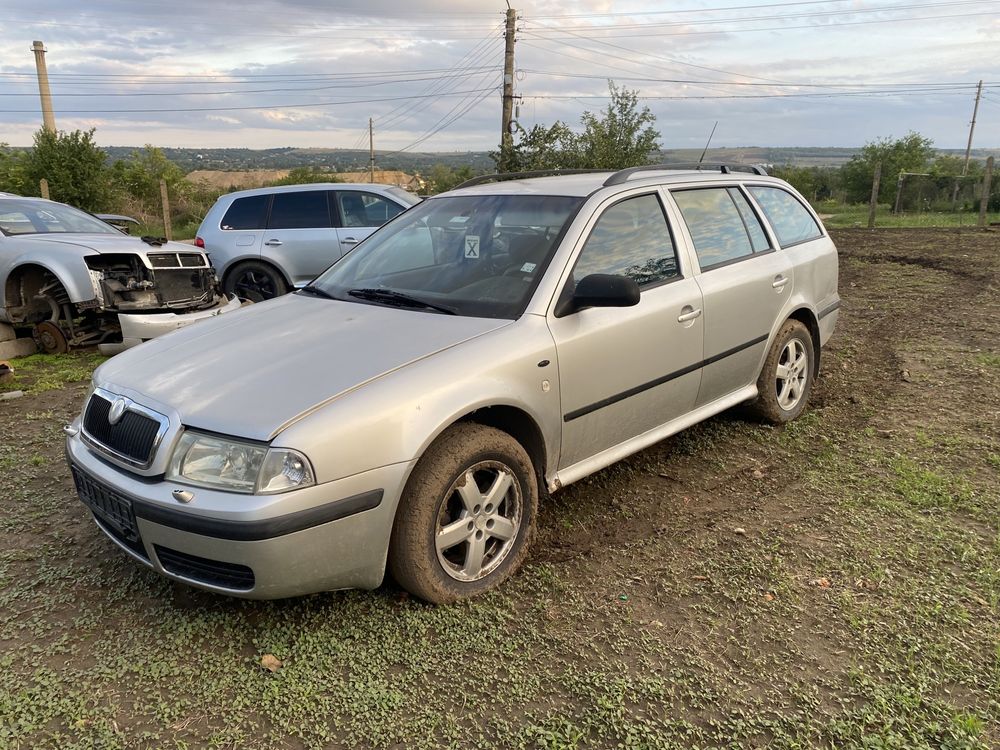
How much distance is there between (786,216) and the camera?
199 inches

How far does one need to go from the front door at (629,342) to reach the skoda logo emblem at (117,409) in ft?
5.83

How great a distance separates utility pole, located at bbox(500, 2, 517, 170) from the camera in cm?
1747

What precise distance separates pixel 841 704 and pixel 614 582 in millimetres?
991

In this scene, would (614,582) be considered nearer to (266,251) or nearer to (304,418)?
(304,418)

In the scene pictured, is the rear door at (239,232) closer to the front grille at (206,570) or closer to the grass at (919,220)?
the front grille at (206,570)

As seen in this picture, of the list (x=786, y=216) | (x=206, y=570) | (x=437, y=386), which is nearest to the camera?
(x=206, y=570)

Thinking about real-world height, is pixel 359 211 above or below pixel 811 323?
above

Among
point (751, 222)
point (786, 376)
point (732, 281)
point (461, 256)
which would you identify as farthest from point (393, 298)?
point (786, 376)

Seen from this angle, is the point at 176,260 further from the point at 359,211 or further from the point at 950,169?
the point at 950,169

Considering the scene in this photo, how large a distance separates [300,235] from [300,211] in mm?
358

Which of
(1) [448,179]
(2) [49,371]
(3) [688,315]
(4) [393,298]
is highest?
(1) [448,179]

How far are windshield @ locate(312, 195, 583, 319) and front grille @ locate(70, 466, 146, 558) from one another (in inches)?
56.7

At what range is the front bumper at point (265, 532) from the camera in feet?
8.04

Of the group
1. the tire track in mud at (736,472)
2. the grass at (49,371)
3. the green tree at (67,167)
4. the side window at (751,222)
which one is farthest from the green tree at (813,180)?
the grass at (49,371)
